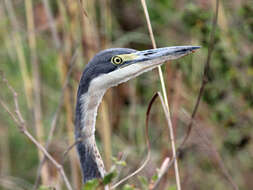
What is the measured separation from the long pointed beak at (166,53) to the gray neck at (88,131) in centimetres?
19

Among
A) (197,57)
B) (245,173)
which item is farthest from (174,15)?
(245,173)

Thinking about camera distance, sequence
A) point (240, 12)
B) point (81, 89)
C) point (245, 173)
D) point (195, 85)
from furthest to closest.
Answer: point (245, 173) → point (195, 85) → point (240, 12) → point (81, 89)

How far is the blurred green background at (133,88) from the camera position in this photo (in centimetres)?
218

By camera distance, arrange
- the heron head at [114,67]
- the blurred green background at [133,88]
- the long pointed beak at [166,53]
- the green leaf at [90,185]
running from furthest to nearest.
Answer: the blurred green background at [133,88], the heron head at [114,67], the long pointed beak at [166,53], the green leaf at [90,185]

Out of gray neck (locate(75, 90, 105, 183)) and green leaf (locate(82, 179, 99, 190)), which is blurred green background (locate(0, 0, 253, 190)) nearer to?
gray neck (locate(75, 90, 105, 183))

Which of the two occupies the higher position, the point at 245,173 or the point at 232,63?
the point at 232,63

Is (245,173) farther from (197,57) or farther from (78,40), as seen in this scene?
(78,40)

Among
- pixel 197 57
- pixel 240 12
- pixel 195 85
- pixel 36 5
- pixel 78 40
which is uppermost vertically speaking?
pixel 36 5

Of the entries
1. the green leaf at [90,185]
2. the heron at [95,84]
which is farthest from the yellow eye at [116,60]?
the green leaf at [90,185]

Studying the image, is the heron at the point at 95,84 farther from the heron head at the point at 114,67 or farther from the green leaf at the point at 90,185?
the green leaf at the point at 90,185

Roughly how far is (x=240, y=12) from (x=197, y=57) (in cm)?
34

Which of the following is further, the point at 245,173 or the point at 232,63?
the point at 245,173

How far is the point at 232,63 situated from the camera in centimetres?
258

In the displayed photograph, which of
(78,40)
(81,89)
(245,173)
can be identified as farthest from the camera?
(245,173)
